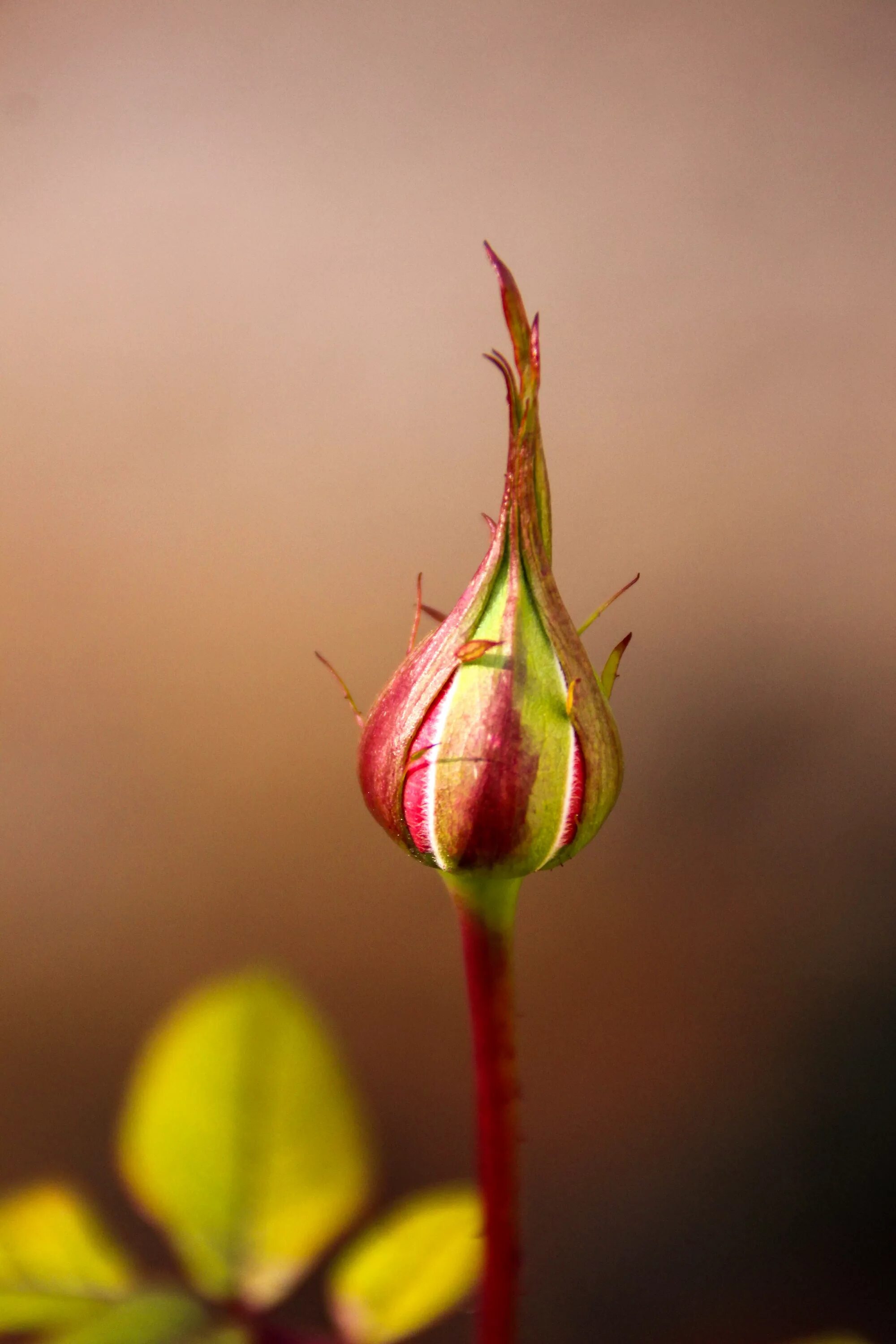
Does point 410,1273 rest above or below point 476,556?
below

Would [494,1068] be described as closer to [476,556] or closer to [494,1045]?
[494,1045]

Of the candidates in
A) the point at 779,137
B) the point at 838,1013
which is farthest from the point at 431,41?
the point at 838,1013

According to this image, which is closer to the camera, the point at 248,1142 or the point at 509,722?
the point at 509,722

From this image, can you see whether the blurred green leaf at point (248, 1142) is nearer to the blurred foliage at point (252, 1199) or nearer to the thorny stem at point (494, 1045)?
the blurred foliage at point (252, 1199)

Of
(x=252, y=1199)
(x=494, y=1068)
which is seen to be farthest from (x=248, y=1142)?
(x=494, y=1068)

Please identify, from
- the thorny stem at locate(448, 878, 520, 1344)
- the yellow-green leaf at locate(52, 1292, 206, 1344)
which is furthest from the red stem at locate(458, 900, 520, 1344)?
the yellow-green leaf at locate(52, 1292, 206, 1344)

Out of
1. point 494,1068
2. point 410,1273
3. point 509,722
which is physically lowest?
point 410,1273

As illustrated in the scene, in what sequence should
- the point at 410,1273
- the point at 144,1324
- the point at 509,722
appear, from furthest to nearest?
the point at 410,1273
the point at 144,1324
the point at 509,722

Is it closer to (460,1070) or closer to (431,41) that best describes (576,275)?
(431,41)
